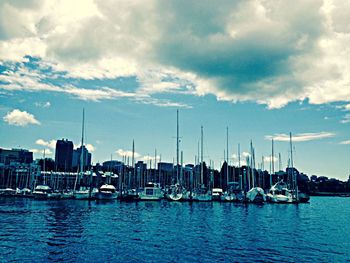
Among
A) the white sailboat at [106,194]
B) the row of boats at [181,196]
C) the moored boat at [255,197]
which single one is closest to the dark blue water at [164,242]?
the moored boat at [255,197]

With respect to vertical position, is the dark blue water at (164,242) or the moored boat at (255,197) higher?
the moored boat at (255,197)

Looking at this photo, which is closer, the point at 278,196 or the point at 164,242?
the point at 164,242

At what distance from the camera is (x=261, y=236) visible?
44562 mm

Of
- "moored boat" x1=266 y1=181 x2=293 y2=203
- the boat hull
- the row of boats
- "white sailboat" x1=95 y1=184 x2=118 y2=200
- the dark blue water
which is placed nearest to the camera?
the dark blue water

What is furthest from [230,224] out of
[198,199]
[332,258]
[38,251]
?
[198,199]

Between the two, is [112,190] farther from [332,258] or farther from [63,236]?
[332,258]

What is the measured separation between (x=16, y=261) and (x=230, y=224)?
119 ft

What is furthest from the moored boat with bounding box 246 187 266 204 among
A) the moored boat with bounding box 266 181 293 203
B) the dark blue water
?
the dark blue water

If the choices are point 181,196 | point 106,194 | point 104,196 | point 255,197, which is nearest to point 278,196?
point 255,197

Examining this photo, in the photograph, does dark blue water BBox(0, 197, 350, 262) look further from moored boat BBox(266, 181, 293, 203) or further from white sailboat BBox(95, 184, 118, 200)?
white sailboat BBox(95, 184, 118, 200)

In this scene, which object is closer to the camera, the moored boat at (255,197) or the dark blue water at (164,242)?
the dark blue water at (164,242)

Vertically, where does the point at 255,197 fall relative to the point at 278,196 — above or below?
below

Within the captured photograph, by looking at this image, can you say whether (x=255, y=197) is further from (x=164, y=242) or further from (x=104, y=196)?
(x=164, y=242)

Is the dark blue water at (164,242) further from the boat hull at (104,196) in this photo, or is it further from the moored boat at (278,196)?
the boat hull at (104,196)
